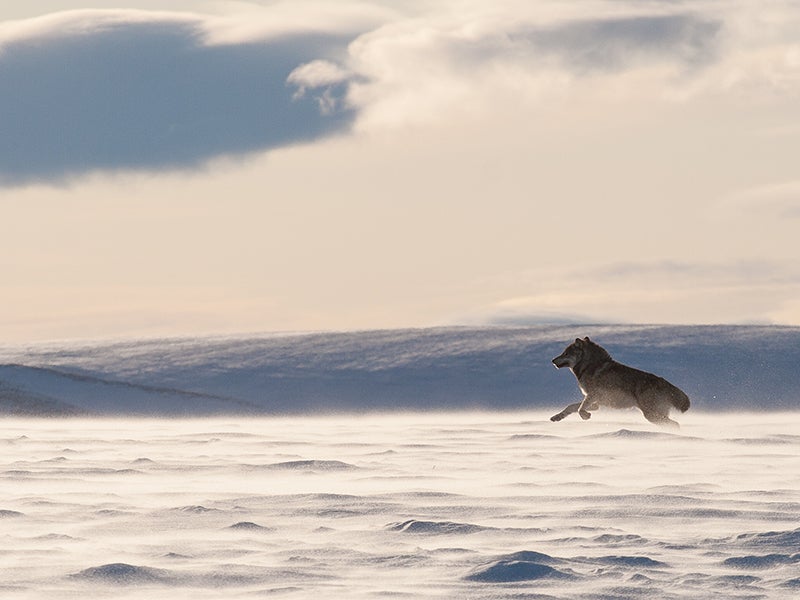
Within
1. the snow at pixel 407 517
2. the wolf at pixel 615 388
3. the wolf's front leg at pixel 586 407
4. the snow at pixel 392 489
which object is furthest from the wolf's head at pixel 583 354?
the snow at pixel 407 517

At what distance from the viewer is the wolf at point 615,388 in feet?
44.1

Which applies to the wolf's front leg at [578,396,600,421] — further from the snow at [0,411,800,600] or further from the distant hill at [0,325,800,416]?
the distant hill at [0,325,800,416]

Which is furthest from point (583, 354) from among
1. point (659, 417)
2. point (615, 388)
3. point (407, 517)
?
point (407, 517)

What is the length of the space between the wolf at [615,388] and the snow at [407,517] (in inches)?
44.2

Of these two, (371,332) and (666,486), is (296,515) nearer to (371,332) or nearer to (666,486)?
(666,486)

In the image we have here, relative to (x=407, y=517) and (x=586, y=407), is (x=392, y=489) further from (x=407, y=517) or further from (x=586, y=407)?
(x=586, y=407)

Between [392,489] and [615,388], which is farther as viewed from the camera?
[615,388]

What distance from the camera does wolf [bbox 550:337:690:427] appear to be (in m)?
13.4

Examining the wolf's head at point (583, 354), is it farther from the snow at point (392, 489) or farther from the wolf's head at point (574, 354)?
the snow at point (392, 489)

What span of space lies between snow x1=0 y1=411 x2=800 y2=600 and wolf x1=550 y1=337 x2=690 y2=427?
112cm

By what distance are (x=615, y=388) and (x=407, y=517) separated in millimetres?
7393

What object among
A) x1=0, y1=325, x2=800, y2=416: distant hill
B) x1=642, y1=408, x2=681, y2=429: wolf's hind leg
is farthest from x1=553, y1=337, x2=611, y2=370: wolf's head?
x1=0, y1=325, x2=800, y2=416: distant hill

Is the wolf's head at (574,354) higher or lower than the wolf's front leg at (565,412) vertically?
higher

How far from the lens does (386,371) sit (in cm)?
2069
